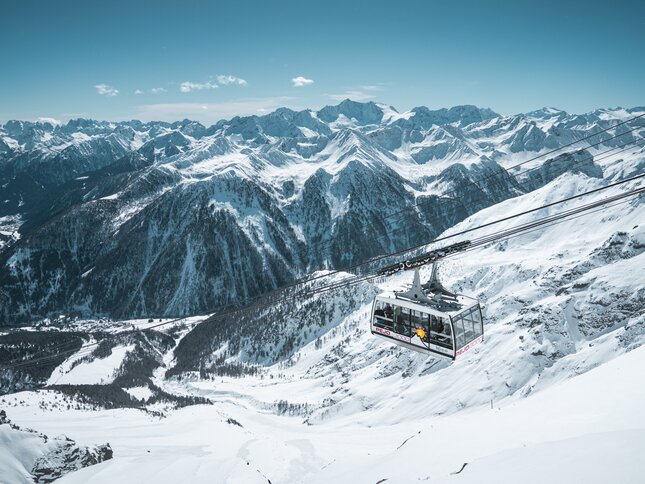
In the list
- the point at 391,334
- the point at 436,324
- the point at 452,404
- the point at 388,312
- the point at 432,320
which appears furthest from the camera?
the point at 452,404

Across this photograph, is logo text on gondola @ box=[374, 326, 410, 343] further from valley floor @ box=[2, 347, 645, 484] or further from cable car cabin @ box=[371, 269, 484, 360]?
valley floor @ box=[2, 347, 645, 484]

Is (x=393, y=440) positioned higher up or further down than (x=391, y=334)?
further down

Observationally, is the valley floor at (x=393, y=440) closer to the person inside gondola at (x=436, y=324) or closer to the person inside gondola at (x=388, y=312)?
the person inside gondola at (x=436, y=324)

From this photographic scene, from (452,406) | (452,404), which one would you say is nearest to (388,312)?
(452,406)

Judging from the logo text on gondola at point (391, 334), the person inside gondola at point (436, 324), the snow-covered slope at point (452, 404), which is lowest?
the snow-covered slope at point (452, 404)

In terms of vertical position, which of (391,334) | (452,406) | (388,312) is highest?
(388,312)

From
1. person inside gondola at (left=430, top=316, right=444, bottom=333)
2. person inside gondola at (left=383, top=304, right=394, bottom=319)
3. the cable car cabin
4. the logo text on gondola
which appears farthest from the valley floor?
person inside gondola at (left=383, top=304, right=394, bottom=319)

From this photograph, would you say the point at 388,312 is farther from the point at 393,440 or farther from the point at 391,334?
the point at 393,440

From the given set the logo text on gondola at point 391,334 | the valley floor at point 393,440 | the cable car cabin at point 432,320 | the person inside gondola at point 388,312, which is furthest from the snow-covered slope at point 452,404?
the person inside gondola at point 388,312
